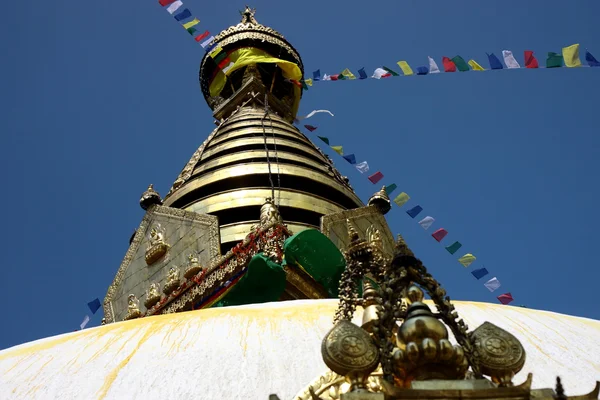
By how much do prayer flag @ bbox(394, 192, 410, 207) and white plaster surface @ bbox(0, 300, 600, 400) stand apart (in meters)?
8.22

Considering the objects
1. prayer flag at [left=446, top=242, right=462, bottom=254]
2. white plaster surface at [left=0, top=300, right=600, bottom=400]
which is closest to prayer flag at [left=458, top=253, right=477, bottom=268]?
prayer flag at [left=446, top=242, right=462, bottom=254]

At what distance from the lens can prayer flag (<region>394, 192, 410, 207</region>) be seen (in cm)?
1392

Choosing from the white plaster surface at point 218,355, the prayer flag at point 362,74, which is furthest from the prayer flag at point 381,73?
the white plaster surface at point 218,355

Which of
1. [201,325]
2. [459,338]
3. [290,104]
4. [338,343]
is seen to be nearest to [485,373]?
[459,338]

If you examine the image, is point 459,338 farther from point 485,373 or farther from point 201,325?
point 201,325

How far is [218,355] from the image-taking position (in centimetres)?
479

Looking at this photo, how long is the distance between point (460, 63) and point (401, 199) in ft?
8.72

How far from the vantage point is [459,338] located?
3.31m

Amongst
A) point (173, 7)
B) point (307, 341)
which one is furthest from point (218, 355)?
point (173, 7)

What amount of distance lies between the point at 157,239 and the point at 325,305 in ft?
25.0

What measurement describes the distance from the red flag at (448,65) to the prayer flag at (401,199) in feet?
7.70

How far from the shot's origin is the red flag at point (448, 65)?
12.6 meters

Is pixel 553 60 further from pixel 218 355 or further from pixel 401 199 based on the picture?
pixel 218 355

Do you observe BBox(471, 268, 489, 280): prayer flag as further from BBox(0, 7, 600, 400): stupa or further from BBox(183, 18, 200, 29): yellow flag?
BBox(183, 18, 200, 29): yellow flag
